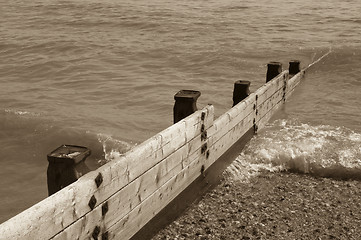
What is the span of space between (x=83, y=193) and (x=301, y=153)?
5.00m

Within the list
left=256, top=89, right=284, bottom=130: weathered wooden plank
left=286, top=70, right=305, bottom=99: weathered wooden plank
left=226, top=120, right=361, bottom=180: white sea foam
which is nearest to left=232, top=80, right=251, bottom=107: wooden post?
left=256, top=89, right=284, bottom=130: weathered wooden plank

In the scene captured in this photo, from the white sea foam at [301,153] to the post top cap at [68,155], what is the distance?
364 centimetres

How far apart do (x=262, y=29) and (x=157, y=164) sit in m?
18.6

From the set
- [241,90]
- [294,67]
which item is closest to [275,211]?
[241,90]

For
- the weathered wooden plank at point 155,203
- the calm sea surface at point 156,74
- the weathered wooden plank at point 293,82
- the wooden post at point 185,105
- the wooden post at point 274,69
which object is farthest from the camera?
the weathered wooden plank at point 293,82

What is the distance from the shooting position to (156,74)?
50.3 feet

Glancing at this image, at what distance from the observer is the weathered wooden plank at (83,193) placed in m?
3.31

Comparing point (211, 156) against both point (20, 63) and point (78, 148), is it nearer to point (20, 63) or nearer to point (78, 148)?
point (78, 148)

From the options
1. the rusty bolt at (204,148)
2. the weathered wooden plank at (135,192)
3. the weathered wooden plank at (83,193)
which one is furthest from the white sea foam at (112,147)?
the weathered wooden plank at (83,193)

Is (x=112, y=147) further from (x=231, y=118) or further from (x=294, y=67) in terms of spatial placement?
(x=294, y=67)

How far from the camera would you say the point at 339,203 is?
6.23 metres

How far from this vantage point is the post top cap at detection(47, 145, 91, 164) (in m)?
3.93

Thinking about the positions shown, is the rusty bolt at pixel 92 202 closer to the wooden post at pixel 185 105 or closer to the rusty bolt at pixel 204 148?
the wooden post at pixel 185 105

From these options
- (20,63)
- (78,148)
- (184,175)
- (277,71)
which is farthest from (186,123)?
(20,63)
